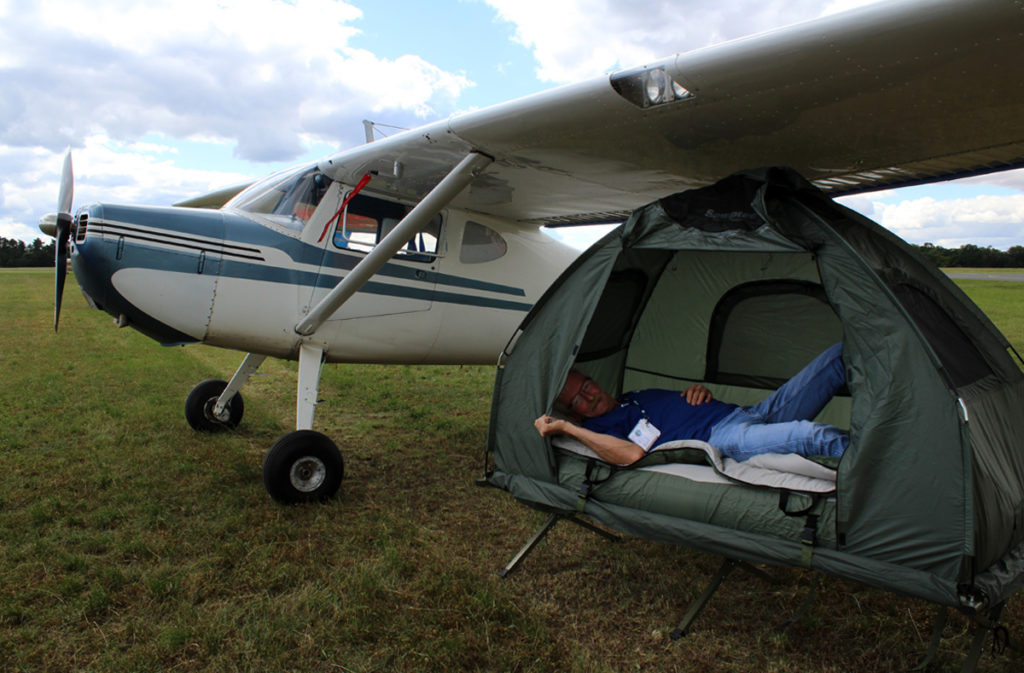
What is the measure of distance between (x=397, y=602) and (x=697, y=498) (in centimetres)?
139

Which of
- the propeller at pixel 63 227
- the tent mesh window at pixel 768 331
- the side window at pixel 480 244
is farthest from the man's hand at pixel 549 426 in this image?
the propeller at pixel 63 227

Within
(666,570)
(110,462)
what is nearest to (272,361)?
(110,462)

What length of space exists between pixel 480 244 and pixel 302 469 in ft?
7.90

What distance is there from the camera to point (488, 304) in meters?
5.28

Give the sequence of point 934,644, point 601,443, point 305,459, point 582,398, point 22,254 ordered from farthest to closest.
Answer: point 22,254 → point 305,459 → point 582,398 → point 601,443 → point 934,644

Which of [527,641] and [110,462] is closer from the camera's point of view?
[527,641]

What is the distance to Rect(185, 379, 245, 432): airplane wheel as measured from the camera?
533 centimetres

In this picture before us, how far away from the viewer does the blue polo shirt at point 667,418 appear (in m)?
3.48

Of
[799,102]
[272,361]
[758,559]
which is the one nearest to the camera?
[758,559]

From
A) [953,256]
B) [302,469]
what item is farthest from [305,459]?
[953,256]

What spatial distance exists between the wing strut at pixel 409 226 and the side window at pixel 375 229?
22.4 inches

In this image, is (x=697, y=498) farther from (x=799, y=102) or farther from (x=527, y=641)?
(x=799, y=102)

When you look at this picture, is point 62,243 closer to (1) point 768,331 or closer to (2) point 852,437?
(2) point 852,437

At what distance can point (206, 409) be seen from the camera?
5324mm
